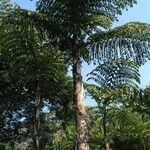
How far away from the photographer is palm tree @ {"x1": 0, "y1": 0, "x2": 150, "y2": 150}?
10445 millimetres

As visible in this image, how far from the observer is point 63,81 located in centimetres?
2709

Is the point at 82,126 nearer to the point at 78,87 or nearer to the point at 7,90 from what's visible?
the point at 78,87

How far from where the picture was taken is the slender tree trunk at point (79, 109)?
10094mm

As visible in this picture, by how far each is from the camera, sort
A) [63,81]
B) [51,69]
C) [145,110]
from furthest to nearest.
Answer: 1. [145,110]
2. [63,81]
3. [51,69]

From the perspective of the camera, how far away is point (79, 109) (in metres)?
10.4

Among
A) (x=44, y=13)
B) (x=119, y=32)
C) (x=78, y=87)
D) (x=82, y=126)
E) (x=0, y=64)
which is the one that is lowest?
(x=82, y=126)

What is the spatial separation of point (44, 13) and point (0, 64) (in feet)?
62.8

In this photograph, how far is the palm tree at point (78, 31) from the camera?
10445 millimetres

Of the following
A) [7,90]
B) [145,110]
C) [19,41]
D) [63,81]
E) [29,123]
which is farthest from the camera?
[145,110]

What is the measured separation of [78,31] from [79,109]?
1963 millimetres

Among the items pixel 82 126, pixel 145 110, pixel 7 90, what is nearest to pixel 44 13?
pixel 82 126

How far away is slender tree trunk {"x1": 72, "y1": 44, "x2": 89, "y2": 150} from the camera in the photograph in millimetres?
10094

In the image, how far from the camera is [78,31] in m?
11.3

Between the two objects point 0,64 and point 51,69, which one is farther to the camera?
point 0,64
